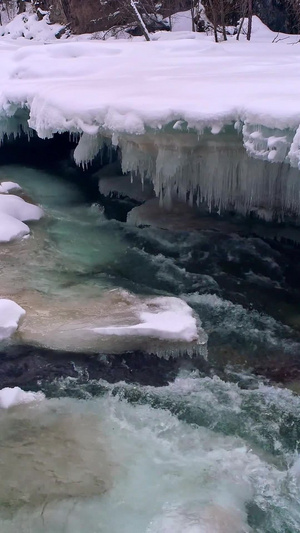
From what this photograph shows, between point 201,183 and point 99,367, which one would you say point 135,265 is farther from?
point 99,367

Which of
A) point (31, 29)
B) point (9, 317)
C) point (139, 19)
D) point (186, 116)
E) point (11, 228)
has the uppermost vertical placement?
point (139, 19)

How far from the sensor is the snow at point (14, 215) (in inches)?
265

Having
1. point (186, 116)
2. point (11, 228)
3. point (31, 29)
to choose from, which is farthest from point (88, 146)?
point (31, 29)

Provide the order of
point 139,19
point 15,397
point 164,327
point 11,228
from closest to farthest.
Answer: point 15,397 → point 164,327 → point 11,228 → point 139,19

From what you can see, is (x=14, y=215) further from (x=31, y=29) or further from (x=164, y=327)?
(x=31, y=29)

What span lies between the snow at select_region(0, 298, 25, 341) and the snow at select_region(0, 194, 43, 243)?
214cm

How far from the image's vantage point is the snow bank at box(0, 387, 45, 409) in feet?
12.9

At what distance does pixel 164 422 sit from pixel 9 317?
1611mm

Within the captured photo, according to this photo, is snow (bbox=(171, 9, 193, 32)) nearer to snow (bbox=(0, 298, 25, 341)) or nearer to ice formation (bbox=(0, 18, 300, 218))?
ice formation (bbox=(0, 18, 300, 218))

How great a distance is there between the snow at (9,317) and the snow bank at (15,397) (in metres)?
0.58

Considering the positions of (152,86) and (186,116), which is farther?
(152,86)

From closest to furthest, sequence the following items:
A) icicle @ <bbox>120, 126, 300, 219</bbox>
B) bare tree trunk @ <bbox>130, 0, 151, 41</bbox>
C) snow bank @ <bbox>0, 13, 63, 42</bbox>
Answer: icicle @ <bbox>120, 126, 300, 219</bbox> → bare tree trunk @ <bbox>130, 0, 151, 41</bbox> → snow bank @ <bbox>0, 13, 63, 42</bbox>

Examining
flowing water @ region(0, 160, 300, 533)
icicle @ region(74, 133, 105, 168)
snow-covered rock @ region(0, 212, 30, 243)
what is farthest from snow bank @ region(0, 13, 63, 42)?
flowing water @ region(0, 160, 300, 533)

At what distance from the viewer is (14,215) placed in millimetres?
7188
